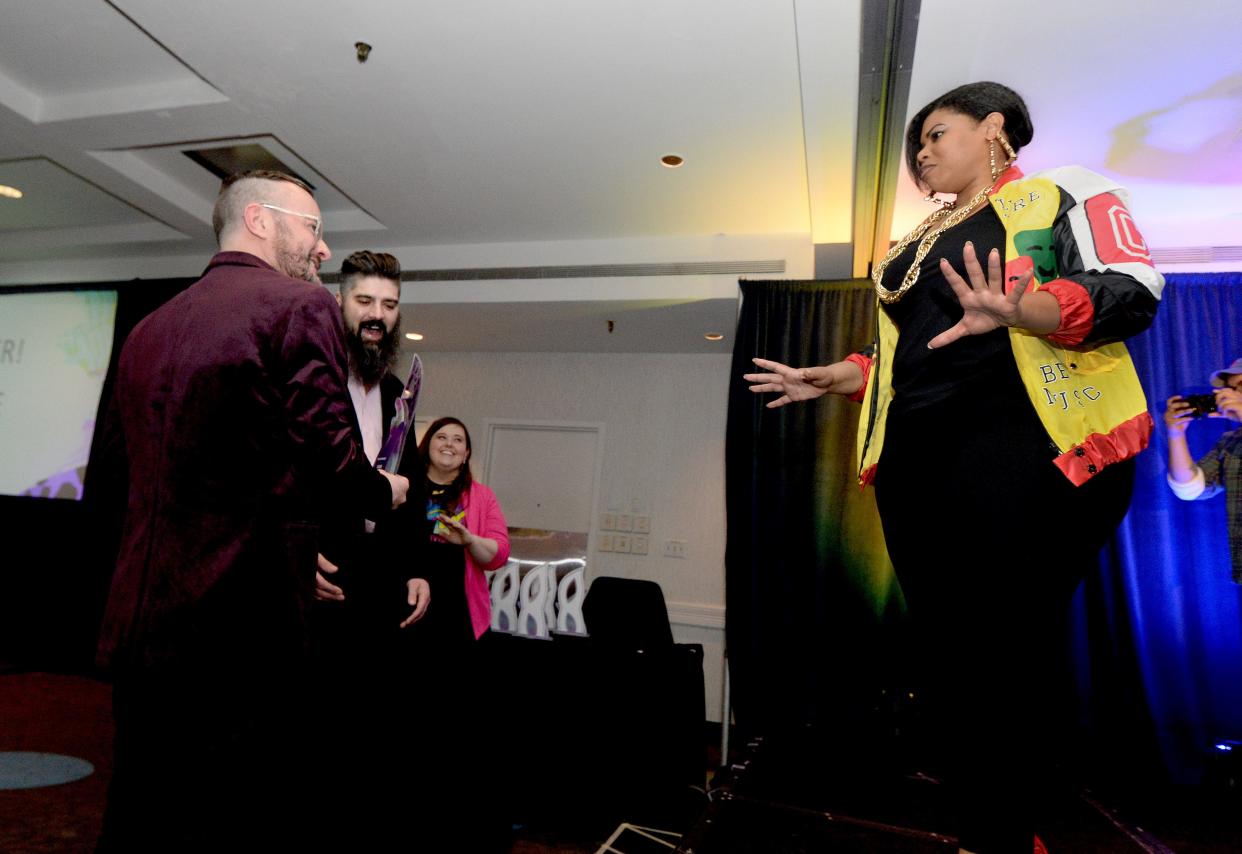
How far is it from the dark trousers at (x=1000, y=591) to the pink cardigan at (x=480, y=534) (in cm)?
257

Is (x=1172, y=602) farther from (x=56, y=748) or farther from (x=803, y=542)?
(x=56, y=748)

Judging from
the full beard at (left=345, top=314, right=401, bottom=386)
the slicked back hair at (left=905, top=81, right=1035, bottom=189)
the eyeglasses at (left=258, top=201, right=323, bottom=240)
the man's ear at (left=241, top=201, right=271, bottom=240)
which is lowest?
the full beard at (left=345, top=314, right=401, bottom=386)

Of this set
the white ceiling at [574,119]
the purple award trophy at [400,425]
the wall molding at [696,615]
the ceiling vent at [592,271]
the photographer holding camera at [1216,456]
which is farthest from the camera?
the wall molding at [696,615]

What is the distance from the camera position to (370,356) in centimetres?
218

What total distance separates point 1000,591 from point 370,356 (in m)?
1.84

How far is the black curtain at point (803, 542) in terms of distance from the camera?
3846 millimetres

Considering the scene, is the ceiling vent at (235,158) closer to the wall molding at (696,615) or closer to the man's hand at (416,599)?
the man's hand at (416,599)

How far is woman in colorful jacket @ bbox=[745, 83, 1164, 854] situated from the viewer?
847mm

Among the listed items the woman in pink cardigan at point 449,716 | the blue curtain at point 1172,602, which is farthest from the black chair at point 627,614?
the blue curtain at point 1172,602

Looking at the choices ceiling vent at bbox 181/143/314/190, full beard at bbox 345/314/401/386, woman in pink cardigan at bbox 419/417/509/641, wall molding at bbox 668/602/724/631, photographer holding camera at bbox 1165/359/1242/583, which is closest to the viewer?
full beard at bbox 345/314/401/386

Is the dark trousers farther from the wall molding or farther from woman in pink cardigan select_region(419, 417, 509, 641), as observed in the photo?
the wall molding

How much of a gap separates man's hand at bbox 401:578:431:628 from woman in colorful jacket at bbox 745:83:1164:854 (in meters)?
1.60

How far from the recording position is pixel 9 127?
3.77 m

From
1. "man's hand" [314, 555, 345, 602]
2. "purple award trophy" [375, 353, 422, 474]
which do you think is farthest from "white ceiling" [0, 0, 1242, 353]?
"man's hand" [314, 555, 345, 602]
